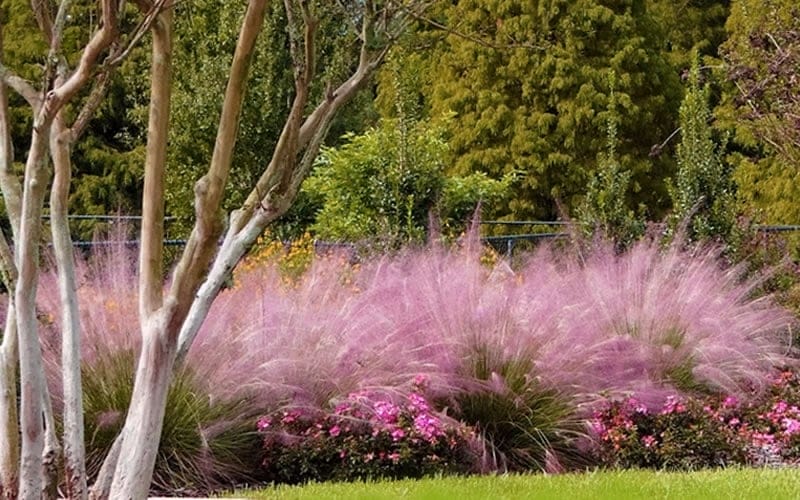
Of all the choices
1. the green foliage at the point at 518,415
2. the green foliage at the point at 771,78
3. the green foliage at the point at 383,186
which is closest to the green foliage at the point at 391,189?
the green foliage at the point at 383,186

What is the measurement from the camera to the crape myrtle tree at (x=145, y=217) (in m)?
3.50

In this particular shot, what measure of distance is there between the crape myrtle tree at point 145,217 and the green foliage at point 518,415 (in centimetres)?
301

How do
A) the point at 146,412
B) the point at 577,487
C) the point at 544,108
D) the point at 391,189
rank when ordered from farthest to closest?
the point at 544,108, the point at 391,189, the point at 577,487, the point at 146,412

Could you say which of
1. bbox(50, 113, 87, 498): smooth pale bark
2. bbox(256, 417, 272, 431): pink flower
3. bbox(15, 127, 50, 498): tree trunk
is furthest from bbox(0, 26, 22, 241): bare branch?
bbox(256, 417, 272, 431): pink flower

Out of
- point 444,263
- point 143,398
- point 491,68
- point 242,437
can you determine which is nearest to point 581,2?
point 491,68

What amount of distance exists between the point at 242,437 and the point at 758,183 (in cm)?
1659

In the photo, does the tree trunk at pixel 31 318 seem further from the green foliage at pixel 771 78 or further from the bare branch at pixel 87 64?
the green foliage at pixel 771 78

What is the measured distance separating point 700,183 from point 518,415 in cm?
502

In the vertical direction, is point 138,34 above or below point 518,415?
above

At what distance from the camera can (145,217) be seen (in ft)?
12.5

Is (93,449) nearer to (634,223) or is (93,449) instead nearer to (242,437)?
(242,437)

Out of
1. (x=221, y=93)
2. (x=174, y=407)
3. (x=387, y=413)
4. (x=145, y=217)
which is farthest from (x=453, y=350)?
(x=221, y=93)

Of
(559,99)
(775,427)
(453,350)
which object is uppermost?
(559,99)

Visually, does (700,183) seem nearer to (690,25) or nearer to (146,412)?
(146,412)
